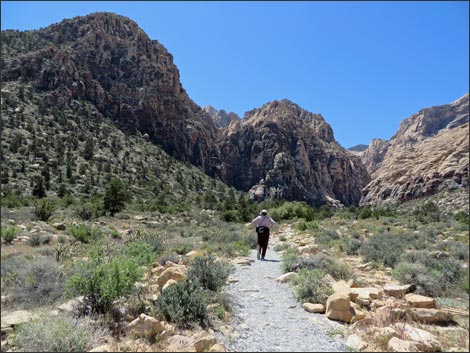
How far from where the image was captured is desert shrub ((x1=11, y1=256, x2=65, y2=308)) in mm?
5004

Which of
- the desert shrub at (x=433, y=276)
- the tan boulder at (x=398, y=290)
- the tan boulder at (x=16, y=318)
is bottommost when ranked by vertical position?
the tan boulder at (x=16, y=318)

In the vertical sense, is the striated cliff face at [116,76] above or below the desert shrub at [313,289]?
above

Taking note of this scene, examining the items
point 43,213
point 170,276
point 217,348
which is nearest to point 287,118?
point 43,213

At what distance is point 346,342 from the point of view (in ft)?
16.1

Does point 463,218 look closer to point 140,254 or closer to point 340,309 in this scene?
point 340,309

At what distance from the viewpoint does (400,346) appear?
4.37 m

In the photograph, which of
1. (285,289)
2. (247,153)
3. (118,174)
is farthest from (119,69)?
(285,289)

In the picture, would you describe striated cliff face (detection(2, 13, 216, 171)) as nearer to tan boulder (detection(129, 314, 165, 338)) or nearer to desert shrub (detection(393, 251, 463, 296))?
tan boulder (detection(129, 314, 165, 338))

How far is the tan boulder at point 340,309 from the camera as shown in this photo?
5.77m

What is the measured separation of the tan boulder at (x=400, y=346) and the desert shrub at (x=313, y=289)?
2130 mm

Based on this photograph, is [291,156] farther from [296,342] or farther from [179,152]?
[296,342]

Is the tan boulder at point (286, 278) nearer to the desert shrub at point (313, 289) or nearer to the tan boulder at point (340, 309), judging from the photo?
the desert shrub at point (313, 289)

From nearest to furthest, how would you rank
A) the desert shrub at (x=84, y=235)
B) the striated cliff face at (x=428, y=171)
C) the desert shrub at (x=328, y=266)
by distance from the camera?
the desert shrub at (x=328, y=266) < the desert shrub at (x=84, y=235) < the striated cliff face at (x=428, y=171)

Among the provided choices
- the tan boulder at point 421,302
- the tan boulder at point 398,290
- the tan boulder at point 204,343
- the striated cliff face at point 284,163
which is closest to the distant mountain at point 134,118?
the striated cliff face at point 284,163
